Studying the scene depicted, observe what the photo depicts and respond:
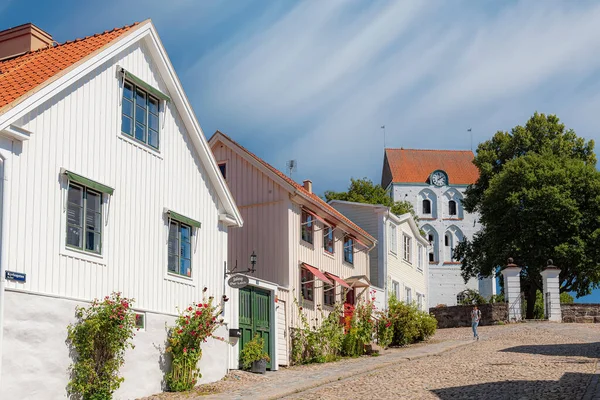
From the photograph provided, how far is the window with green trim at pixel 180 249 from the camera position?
63.2 ft

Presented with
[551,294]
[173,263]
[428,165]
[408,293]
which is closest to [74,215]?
[173,263]

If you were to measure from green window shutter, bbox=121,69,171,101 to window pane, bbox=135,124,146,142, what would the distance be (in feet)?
2.86

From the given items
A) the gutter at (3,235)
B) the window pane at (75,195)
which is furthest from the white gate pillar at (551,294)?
the gutter at (3,235)

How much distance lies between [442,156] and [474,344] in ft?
249

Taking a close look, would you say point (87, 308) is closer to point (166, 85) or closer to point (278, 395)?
point (278, 395)

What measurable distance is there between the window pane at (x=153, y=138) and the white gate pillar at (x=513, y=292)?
2665cm

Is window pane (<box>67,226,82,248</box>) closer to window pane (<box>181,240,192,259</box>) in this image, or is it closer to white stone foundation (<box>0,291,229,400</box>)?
white stone foundation (<box>0,291,229,400</box>)

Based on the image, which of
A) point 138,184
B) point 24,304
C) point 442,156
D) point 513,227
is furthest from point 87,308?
point 442,156

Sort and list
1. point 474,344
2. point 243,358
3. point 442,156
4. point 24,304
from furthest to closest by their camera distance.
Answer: point 442,156
point 474,344
point 243,358
point 24,304

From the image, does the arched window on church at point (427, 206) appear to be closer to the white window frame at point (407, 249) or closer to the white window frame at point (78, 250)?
the white window frame at point (407, 249)

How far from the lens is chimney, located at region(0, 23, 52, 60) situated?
20266mm

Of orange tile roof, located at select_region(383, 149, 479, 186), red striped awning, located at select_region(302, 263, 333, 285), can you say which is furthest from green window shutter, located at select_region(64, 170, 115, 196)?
orange tile roof, located at select_region(383, 149, 479, 186)

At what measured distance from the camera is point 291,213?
2703 centimetres

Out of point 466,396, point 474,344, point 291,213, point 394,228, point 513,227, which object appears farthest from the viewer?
point 513,227
